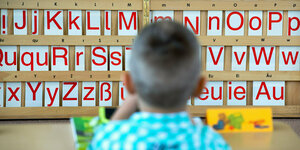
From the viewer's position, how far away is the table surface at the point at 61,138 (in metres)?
1.10

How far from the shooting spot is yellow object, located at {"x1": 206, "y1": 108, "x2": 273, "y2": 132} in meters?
1.25

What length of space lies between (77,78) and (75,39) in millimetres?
300

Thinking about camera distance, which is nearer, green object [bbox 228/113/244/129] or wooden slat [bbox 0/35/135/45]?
green object [bbox 228/113/244/129]

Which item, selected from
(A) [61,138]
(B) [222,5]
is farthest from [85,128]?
(B) [222,5]

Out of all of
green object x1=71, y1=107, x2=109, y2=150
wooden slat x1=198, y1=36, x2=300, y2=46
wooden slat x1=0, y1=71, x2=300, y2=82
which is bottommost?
Answer: green object x1=71, y1=107, x2=109, y2=150

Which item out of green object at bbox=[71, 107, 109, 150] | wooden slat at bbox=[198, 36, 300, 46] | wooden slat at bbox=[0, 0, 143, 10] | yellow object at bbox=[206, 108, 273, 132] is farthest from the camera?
wooden slat at bbox=[198, 36, 300, 46]

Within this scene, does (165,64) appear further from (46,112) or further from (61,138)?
(46,112)

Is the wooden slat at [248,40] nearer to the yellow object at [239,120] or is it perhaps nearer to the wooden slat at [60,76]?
the wooden slat at [60,76]

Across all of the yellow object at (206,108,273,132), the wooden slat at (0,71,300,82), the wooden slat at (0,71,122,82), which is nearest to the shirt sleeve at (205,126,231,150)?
the yellow object at (206,108,273,132)

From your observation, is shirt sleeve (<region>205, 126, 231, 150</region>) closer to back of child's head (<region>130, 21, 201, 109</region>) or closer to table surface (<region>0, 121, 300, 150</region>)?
back of child's head (<region>130, 21, 201, 109</region>)

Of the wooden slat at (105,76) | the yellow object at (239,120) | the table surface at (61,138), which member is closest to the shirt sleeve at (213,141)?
the table surface at (61,138)

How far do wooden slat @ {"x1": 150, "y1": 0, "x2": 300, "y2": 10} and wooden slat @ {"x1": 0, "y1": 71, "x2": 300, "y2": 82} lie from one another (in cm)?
51

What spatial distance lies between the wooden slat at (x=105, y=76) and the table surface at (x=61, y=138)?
185cm

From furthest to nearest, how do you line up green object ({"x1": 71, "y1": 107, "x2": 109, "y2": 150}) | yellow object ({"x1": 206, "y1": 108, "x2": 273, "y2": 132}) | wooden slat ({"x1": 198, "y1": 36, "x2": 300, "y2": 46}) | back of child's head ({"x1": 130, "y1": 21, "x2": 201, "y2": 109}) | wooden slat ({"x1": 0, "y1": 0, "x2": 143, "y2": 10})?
wooden slat ({"x1": 198, "y1": 36, "x2": 300, "y2": 46}) < wooden slat ({"x1": 0, "y1": 0, "x2": 143, "y2": 10}) < yellow object ({"x1": 206, "y1": 108, "x2": 273, "y2": 132}) < green object ({"x1": 71, "y1": 107, "x2": 109, "y2": 150}) < back of child's head ({"x1": 130, "y1": 21, "x2": 201, "y2": 109})
